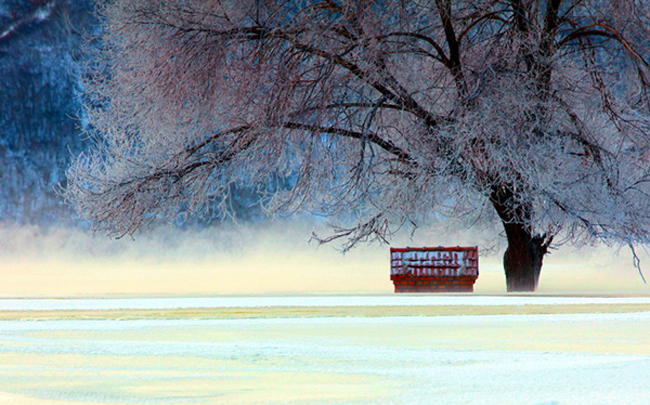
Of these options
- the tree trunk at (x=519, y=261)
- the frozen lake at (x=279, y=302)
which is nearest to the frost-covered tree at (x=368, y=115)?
the tree trunk at (x=519, y=261)

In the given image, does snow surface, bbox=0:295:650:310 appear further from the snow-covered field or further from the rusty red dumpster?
the rusty red dumpster

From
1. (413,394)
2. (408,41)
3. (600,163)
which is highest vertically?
(408,41)

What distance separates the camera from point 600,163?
12508 millimetres

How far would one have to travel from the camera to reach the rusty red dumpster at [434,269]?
1280 centimetres

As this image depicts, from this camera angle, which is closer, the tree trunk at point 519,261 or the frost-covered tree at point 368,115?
the frost-covered tree at point 368,115

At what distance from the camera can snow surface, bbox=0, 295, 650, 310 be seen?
32.1 feet

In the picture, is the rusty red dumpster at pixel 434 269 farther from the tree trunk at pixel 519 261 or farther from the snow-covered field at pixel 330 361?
the snow-covered field at pixel 330 361

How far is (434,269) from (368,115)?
9.24ft

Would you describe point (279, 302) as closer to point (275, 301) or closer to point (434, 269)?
point (275, 301)

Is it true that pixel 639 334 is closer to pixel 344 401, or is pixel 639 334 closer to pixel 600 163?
pixel 344 401

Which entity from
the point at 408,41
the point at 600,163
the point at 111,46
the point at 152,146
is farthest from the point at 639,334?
the point at 111,46

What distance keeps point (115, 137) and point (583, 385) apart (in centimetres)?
1157

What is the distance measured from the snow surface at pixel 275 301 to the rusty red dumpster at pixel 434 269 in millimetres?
1832

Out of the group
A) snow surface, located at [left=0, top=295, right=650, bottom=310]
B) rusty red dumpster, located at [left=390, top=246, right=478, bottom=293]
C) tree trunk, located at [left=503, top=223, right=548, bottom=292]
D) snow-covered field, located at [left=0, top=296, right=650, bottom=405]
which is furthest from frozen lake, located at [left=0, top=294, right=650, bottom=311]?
tree trunk, located at [left=503, top=223, right=548, bottom=292]
